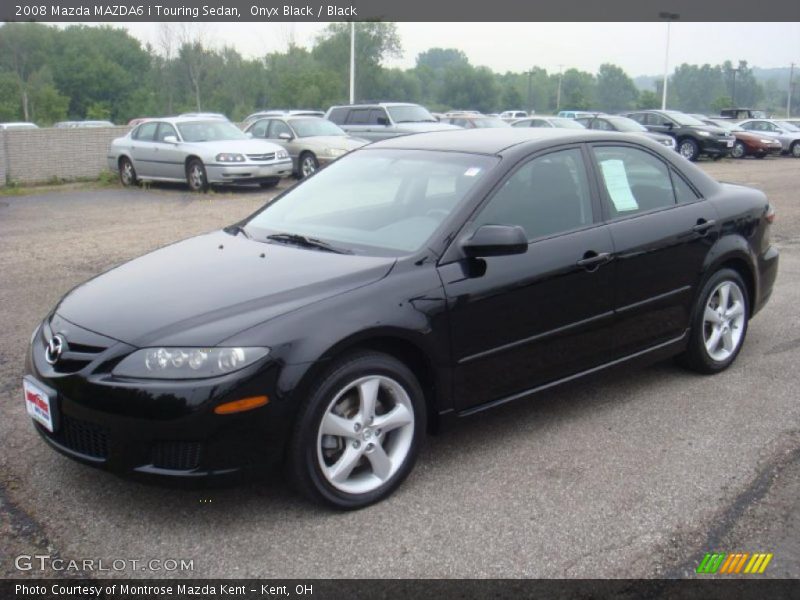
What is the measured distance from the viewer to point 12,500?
3678mm

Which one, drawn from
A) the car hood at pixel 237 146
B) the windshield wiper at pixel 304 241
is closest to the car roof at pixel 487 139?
the windshield wiper at pixel 304 241

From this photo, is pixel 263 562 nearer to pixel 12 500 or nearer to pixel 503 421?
pixel 12 500

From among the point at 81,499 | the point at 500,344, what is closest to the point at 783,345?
the point at 500,344

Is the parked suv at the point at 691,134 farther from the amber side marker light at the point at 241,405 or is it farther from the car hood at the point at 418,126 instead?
the amber side marker light at the point at 241,405

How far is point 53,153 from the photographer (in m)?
20.2

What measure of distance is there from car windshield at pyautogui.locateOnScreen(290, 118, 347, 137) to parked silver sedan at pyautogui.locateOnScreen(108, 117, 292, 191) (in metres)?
1.87

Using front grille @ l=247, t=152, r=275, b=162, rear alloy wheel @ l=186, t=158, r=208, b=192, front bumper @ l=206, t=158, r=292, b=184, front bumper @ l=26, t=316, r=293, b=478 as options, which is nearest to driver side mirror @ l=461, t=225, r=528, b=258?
front bumper @ l=26, t=316, r=293, b=478

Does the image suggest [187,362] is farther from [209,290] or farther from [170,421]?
[209,290]

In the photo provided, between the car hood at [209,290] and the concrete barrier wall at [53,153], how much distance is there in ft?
54.9

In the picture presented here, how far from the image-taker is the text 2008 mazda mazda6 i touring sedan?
3340 millimetres

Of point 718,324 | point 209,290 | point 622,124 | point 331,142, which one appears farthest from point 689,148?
point 209,290

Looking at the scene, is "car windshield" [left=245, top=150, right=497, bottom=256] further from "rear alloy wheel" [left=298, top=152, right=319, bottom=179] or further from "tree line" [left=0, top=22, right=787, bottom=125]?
"tree line" [left=0, top=22, right=787, bottom=125]

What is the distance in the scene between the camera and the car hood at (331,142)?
1934cm

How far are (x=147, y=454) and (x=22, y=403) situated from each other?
1.88m
